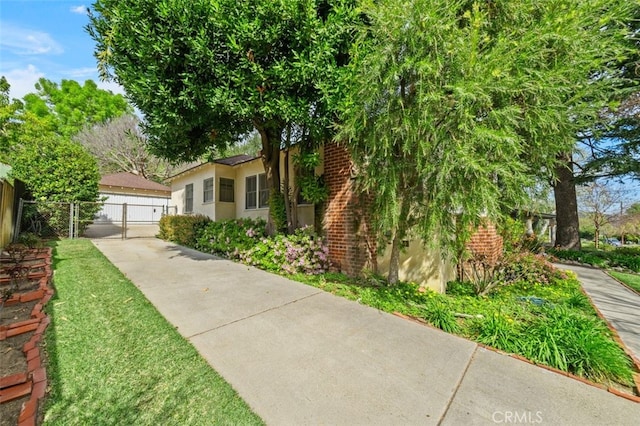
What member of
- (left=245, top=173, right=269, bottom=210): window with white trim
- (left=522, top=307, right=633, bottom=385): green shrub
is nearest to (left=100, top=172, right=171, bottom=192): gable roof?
(left=245, top=173, right=269, bottom=210): window with white trim

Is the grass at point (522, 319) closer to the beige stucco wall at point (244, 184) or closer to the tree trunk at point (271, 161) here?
the tree trunk at point (271, 161)

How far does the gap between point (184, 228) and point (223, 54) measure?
7.99 m

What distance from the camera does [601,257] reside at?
1030 centimetres

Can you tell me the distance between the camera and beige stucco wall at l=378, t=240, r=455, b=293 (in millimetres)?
5797

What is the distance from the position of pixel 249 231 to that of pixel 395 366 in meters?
6.12

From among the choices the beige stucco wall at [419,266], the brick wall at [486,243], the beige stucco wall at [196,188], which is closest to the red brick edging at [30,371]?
the beige stucco wall at [419,266]

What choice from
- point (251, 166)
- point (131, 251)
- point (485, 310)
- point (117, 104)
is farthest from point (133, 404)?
point (117, 104)

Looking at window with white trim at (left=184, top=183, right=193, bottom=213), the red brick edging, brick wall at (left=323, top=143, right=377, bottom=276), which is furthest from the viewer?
window with white trim at (left=184, top=183, right=193, bottom=213)

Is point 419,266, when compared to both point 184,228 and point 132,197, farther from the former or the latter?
point 132,197

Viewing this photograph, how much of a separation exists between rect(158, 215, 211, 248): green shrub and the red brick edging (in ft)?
21.1

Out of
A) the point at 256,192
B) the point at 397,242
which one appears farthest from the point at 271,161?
the point at 397,242

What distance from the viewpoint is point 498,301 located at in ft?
16.0

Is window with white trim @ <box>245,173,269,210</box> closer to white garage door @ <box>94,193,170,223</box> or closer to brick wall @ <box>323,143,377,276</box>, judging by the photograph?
brick wall @ <box>323,143,377,276</box>

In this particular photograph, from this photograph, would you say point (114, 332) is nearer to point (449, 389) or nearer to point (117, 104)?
point (449, 389)
